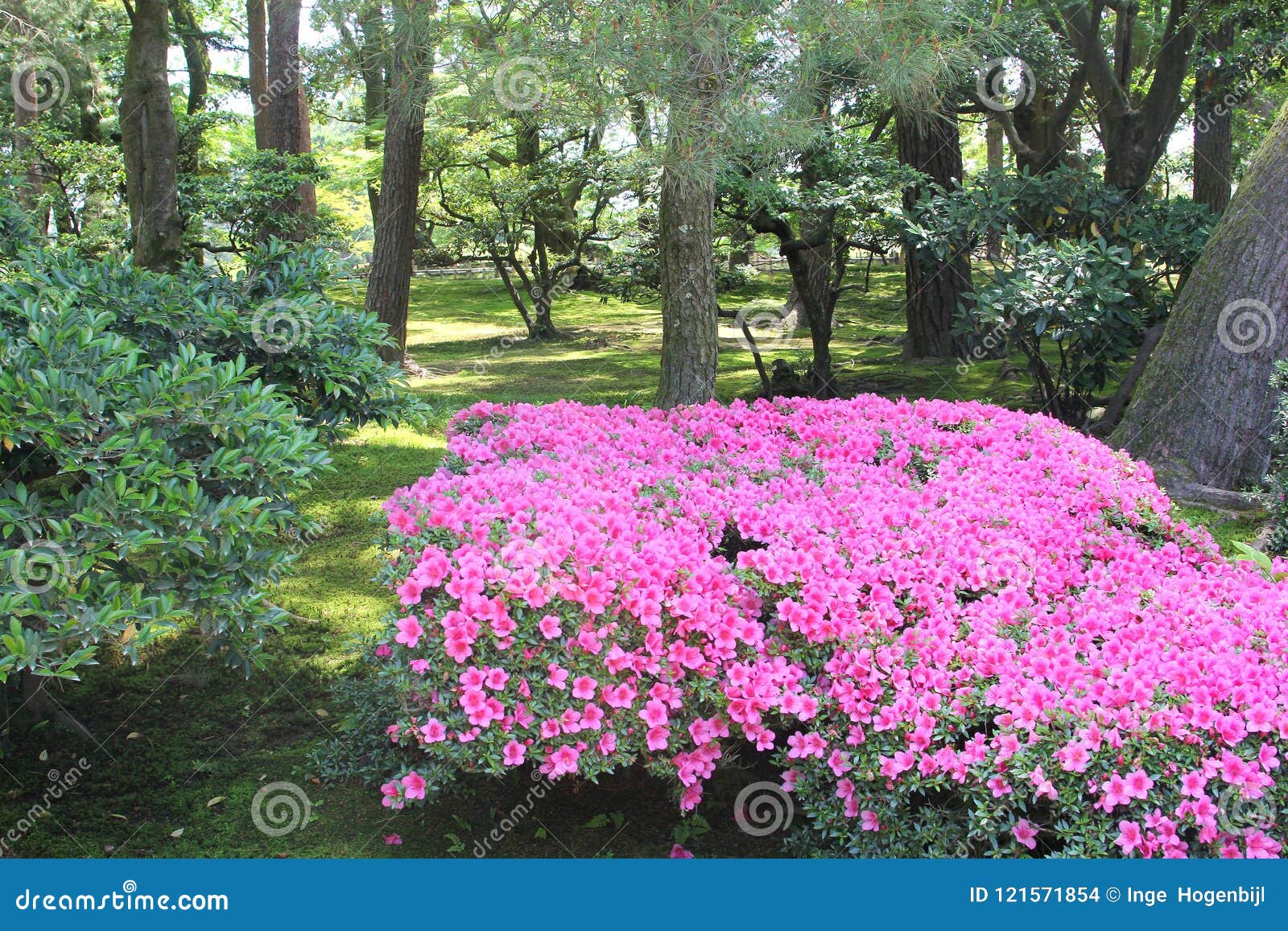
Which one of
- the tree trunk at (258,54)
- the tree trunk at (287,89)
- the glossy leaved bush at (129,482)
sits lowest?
the glossy leaved bush at (129,482)

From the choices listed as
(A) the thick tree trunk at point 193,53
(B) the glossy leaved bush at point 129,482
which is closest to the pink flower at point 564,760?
(B) the glossy leaved bush at point 129,482

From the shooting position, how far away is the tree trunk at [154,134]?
295 inches

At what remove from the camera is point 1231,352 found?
5273 millimetres

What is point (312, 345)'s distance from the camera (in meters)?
3.39

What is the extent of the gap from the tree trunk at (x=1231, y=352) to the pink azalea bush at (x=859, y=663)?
2.57 metres

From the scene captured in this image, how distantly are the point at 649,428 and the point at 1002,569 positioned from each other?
160 centimetres

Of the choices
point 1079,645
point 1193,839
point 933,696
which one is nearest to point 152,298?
point 933,696

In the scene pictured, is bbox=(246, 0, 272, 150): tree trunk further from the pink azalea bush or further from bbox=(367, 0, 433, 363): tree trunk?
the pink azalea bush

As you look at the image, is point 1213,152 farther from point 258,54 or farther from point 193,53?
point 193,53

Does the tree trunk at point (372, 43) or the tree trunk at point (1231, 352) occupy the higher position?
the tree trunk at point (372, 43)

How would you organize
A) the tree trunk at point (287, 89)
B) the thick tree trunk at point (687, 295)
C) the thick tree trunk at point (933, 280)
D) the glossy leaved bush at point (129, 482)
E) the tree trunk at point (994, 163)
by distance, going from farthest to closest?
the tree trunk at point (287, 89)
the thick tree trunk at point (933, 280)
the tree trunk at point (994, 163)
the thick tree trunk at point (687, 295)
the glossy leaved bush at point (129, 482)

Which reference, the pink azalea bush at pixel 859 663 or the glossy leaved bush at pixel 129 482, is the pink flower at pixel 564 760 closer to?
the pink azalea bush at pixel 859 663

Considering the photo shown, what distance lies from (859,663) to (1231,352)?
394cm

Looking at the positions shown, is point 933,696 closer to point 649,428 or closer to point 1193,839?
point 1193,839
